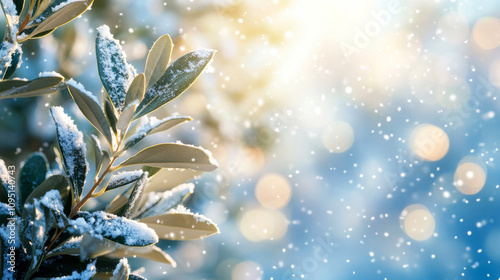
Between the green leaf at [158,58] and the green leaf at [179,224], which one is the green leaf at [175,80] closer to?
the green leaf at [158,58]

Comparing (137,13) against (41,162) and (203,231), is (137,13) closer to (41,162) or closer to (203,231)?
(41,162)

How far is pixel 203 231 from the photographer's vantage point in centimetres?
50

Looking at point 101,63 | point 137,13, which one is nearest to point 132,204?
point 101,63

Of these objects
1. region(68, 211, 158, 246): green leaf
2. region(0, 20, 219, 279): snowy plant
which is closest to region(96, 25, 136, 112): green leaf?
region(0, 20, 219, 279): snowy plant

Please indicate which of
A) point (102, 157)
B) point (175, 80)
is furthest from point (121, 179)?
point (175, 80)

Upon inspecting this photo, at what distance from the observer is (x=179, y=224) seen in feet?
1.63

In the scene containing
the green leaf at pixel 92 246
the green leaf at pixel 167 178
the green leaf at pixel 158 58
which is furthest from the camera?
the green leaf at pixel 167 178

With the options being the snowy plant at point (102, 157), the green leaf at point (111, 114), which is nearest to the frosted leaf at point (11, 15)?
the snowy plant at point (102, 157)

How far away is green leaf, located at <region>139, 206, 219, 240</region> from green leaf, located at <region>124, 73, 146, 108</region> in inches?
6.1

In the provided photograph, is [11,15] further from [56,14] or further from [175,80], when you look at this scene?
[175,80]

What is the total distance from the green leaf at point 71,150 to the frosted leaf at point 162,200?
10cm

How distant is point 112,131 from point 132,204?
0.09 metres

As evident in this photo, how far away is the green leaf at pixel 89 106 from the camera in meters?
0.41

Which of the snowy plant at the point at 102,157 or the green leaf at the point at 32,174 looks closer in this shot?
the snowy plant at the point at 102,157
